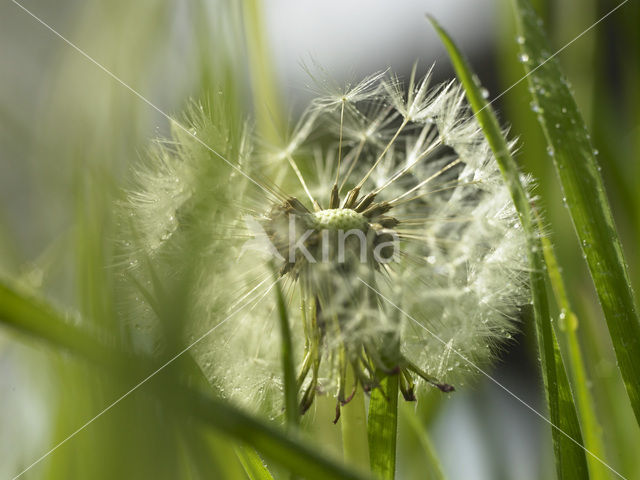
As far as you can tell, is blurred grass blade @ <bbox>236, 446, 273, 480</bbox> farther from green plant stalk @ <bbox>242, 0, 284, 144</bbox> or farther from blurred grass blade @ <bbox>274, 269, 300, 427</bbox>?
green plant stalk @ <bbox>242, 0, 284, 144</bbox>

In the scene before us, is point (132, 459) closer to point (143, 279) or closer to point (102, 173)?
point (102, 173)

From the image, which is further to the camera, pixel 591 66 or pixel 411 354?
pixel 591 66

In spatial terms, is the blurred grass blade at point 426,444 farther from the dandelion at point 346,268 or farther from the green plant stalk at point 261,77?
the green plant stalk at point 261,77

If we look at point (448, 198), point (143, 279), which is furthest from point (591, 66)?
point (143, 279)

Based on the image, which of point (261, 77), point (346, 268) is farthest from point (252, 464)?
point (261, 77)

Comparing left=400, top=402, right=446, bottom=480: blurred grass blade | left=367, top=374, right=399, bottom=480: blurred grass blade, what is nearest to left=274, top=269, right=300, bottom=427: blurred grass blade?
left=367, top=374, right=399, bottom=480: blurred grass blade

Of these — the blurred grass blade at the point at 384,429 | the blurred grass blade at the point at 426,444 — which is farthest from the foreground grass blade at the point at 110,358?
the blurred grass blade at the point at 426,444

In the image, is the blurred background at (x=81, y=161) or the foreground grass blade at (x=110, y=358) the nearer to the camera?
the foreground grass blade at (x=110, y=358)
